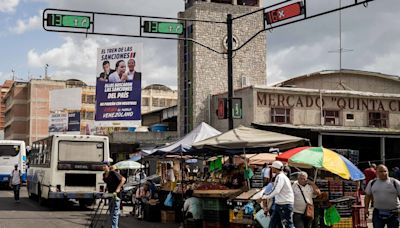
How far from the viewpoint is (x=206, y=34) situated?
1764 inches

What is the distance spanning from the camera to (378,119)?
4106 cm

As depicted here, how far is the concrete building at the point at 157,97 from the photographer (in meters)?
109

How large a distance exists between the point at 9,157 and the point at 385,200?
28318 millimetres

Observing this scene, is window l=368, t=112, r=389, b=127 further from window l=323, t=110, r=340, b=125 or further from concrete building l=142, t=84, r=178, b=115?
concrete building l=142, t=84, r=178, b=115

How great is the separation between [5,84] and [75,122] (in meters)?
111

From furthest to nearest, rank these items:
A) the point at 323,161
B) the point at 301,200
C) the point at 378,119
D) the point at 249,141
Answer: the point at 378,119
the point at 249,141
the point at 323,161
the point at 301,200

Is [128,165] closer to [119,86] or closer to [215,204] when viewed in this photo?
[119,86]

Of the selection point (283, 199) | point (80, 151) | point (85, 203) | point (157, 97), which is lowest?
point (85, 203)

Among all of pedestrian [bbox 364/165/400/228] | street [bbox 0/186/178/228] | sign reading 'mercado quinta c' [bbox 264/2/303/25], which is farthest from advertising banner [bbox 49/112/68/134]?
pedestrian [bbox 364/165/400/228]

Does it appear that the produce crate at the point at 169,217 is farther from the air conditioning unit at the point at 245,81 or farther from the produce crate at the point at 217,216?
the air conditioning unit at the point at 245,81

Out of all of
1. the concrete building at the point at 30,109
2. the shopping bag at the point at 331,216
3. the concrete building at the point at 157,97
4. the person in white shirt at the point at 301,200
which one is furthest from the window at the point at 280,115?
the concrete building at the point at 30,109

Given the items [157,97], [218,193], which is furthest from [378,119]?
[157,97]

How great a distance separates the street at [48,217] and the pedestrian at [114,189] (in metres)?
2.38

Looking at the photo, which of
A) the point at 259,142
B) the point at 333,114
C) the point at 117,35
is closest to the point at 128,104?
the point at 333,114
